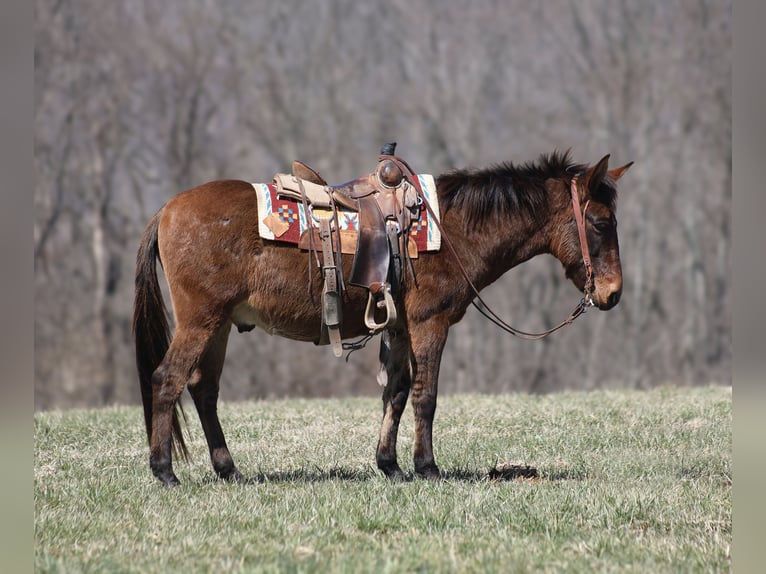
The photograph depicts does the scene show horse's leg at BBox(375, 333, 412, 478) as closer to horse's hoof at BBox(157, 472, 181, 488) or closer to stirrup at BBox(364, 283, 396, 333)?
stirrup at BBox(364, 283, 396, 333)

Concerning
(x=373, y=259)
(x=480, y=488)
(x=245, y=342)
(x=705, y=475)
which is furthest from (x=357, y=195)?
(x=245, y=342)

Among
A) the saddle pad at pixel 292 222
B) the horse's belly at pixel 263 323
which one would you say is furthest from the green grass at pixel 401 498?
the saddle pad at pixel 292 222

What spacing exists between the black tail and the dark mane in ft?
7.15

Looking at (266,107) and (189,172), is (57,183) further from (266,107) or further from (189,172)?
(266,107)

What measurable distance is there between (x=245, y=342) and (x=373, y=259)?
15469 mm

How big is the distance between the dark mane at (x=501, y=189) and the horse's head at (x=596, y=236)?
0.13 meters

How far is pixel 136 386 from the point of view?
21672mm

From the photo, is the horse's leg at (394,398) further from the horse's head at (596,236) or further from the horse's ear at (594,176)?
the horse's ear at (594,176)

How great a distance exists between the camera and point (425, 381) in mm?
6730

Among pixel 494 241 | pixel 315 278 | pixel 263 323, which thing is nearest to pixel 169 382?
pixel 263 323

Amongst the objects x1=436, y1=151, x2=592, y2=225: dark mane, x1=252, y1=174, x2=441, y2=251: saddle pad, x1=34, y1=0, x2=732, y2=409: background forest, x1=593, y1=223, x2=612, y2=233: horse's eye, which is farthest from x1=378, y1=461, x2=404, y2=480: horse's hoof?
x1=34, y1=0, x2=732, y2=409: background forest

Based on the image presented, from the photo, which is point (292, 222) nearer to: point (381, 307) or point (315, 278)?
point (315, 278)

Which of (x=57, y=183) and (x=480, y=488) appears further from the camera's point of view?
(x=57, y=183)

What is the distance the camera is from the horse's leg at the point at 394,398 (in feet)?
22.7
